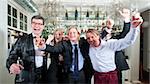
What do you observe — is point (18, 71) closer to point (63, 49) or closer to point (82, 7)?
point (63, 49)

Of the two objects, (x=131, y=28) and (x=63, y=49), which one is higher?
(x=131, y=28)

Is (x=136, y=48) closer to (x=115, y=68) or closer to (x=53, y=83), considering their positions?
(x=115, y=68)

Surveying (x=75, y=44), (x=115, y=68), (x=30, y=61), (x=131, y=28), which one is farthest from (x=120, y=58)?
(x=30, y=61)

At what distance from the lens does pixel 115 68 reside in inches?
109

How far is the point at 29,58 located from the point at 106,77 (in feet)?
3.14

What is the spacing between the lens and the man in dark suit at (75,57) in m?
2.78

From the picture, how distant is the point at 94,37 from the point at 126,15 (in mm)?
460

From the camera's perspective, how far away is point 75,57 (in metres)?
2.78

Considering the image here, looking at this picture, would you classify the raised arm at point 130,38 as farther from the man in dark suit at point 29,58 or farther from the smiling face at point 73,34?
the man in dark suit at point 29,58

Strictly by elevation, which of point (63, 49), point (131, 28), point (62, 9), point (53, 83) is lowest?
point (53, 83)

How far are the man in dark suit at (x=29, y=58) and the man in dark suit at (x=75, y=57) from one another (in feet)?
0.57

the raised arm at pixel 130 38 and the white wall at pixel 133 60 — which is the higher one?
the raised arm at pixel 130 38

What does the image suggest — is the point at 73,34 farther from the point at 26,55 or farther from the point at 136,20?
the point at 136,20

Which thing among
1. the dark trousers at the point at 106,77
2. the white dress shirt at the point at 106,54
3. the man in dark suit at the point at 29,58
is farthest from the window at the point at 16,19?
the dark trousers at the point at 106,77
